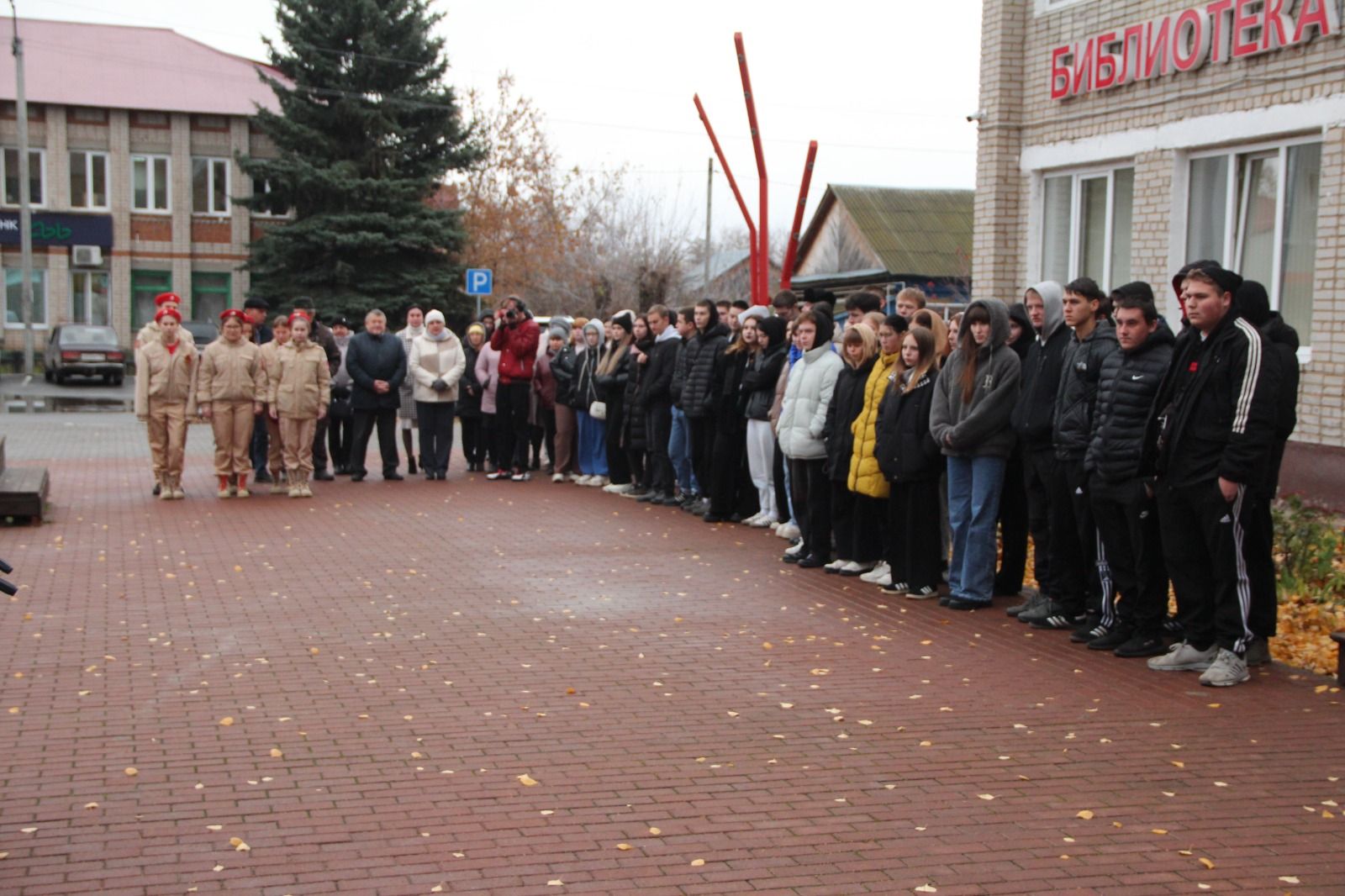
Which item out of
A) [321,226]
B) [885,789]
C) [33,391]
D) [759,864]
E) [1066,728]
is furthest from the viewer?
[321,226]

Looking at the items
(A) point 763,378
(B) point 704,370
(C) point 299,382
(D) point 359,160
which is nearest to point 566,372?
(C) point 299,382

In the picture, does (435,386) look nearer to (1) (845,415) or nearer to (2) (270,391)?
(2) (270,391)

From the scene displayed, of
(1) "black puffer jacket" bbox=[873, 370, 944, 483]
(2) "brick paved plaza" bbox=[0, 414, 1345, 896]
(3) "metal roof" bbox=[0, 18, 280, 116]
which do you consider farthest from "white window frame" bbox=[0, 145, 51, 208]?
(1) "black puffer jacket" bbox=[873, 370, 944, 483]

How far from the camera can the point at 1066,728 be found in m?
6.72

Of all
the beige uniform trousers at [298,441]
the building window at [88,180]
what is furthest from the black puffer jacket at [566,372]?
the building window at [88,180]

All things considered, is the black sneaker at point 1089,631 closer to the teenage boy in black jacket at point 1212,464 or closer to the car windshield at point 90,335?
the teenage boy in black jacket at point 1212,464

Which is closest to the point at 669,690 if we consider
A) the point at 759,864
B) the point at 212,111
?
the point at 759,864

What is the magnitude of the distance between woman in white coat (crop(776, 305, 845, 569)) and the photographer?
6401 mm

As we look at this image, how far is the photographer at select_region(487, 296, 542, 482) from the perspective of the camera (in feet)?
58.3

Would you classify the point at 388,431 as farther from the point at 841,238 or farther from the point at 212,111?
the point at 212,111

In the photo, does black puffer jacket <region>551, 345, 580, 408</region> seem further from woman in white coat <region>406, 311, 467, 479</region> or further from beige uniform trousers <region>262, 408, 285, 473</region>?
beige uniform trousers <region>262, 408, 285, 473</region>

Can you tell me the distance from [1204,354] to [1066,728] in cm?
221

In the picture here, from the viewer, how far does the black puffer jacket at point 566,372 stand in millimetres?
17438

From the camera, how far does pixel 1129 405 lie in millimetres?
8148
